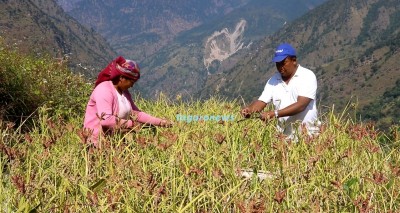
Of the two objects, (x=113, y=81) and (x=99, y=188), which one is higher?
(x=113, y=81)

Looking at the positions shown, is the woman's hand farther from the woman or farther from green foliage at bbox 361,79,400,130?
green foliage at bbox 361,79,400,130

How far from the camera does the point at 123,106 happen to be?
18.8 feet

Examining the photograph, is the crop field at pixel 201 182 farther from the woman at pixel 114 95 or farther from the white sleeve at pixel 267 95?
the white sleeve at pixel 267 95

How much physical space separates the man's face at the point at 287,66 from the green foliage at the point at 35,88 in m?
3.31

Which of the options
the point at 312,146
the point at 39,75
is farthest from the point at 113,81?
the point at 39,75

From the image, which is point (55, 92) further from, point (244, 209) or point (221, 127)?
point (244, 209)

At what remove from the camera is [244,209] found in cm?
199

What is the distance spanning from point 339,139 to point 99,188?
9.59 feet

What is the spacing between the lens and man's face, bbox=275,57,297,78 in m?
6.54

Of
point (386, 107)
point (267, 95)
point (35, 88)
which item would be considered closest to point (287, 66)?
point (267, 95)

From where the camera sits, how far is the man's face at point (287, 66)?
6.54m

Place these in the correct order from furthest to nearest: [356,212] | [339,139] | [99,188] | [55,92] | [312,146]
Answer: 1. [55,92]
2. [339,139]
3. [312,146]
4. [99,188]
5. [356,212]

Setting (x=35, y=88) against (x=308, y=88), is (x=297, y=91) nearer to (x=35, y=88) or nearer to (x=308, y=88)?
(x=308, y=88)

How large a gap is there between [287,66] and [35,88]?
4.31 meters
